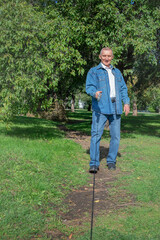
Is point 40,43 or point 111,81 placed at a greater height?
point 40,43

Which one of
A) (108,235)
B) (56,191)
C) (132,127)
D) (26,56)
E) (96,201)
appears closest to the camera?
(108,235)

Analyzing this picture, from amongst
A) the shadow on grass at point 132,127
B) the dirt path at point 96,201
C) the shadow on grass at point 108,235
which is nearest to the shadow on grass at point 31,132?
the shadow on grass at point 132,127

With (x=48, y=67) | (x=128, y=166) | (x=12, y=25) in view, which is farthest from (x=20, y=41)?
(x=128, y=166)

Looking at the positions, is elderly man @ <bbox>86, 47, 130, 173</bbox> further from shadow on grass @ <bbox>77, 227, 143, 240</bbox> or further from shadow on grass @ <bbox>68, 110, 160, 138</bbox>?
shadow on grass @ <bbox>68, 110, 160, 138</bbox>

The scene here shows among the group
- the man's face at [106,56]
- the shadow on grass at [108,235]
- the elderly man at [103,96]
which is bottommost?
the shadow on grass at [108,235]

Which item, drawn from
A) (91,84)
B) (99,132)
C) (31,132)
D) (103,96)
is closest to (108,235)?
(99,132)

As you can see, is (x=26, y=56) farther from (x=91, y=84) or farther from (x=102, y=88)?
(x=102, y=88)

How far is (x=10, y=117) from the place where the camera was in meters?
7.62

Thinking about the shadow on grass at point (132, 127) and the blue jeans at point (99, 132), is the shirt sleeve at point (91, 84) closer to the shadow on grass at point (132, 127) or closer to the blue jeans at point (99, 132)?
the blue jeans at point (99, 132)

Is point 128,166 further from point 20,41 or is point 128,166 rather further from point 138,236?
point 20,41

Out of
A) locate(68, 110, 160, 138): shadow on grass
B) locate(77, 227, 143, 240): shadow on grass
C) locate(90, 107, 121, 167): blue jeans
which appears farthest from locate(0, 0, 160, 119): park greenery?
locate(68, 110, 160, 138): shadow on grass

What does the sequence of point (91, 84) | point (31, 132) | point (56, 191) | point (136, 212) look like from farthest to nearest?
point (31, 132)
point (91, 84)
point (56, 191)
point (136, 212)

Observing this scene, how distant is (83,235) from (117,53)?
7460mm

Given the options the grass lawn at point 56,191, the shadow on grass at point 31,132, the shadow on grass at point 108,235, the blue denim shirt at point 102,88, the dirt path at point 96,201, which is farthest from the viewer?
the shadow on grass at point 31,132
